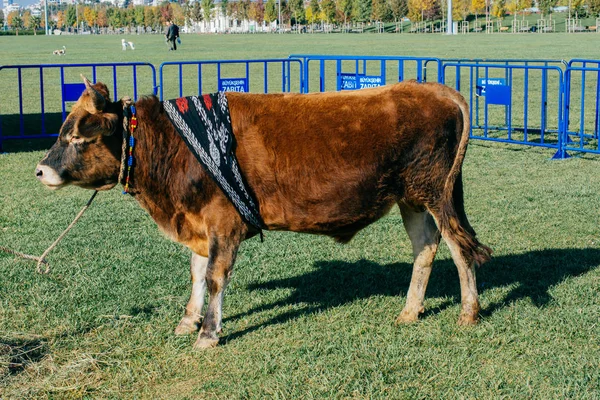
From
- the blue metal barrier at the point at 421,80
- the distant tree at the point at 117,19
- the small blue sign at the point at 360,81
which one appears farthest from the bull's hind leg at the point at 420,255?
A: the distant tree at the point at 117,19

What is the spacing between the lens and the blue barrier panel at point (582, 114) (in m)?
12.4

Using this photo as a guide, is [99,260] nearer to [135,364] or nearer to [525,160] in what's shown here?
[135,364]

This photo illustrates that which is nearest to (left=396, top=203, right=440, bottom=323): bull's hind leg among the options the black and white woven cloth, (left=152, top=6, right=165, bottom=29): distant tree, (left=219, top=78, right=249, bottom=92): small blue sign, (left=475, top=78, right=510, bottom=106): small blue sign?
the black and white woven cloth

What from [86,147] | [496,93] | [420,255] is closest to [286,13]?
[496,93]

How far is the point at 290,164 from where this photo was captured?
16.9 ft

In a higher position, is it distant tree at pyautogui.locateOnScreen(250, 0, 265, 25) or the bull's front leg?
distant tree at pyautogui.locateOnScreen(250, 0, 265, 25)

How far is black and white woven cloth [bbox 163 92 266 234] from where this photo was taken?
16.5ft

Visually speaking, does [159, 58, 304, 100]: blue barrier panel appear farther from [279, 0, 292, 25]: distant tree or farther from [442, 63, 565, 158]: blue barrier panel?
[279, 0, 292, 25]: distant tree

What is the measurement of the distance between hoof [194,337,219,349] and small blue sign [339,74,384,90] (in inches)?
383

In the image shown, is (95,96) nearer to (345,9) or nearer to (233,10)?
(345,9)

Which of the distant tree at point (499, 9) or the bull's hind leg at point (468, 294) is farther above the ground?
the distant tree at point (499, 9)

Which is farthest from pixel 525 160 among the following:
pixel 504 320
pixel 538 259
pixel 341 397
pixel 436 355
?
pixel 341 397

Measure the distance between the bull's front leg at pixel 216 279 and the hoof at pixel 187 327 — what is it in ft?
0.95

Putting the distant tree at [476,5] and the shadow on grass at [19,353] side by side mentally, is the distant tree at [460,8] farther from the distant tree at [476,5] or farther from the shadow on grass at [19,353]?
the shadow on grass at [19,353]
